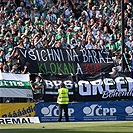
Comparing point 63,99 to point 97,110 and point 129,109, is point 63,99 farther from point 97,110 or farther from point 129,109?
point 129,109

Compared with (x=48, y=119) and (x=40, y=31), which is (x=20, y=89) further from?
(x=40, y=31)

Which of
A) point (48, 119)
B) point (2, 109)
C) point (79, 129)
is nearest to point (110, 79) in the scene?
point (48, 119)

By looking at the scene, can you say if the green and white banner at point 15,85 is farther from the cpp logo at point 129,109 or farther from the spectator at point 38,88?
the cpp logo at point 129,109

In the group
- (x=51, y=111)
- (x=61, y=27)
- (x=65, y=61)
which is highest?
(x=61, y=27)

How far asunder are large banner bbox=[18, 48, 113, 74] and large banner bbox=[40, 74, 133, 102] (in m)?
0.58

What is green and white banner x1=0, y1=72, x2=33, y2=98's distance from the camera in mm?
25109

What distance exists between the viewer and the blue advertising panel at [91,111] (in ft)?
83.2

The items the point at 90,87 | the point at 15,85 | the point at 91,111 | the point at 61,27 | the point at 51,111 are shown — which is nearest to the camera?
the point at 15,85

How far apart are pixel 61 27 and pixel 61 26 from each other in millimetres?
71

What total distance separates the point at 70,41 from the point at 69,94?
14.0 ft

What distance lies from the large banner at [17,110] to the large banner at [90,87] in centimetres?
98

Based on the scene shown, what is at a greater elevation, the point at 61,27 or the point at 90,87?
the point at 61,27

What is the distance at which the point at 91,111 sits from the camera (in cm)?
2558

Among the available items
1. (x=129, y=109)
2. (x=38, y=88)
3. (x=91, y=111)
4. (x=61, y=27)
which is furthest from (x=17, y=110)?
(x=61, y=27)
